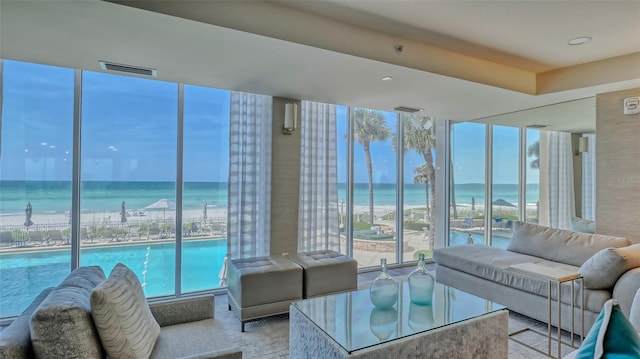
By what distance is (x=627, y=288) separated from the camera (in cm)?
251

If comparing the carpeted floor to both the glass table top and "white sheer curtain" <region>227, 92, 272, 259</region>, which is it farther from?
"white sheer curtain" <region>227, 92, 272, 259</region>

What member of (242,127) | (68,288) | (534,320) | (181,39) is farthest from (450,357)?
(242,127)

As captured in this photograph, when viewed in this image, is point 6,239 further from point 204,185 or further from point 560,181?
point 560,181

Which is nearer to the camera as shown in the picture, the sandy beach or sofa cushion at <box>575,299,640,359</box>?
sofa cushion at <box>575,299,640,359</box>

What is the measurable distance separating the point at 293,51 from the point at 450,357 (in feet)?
7.76

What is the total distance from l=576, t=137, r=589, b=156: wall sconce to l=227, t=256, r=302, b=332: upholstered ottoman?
376cm

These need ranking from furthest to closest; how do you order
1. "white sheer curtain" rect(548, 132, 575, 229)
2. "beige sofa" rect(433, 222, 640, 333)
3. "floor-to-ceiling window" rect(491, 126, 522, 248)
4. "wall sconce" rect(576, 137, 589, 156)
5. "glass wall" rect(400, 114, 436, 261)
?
"glass wall" rect(400, 114, 436, 261)
"floor-to-ceiling window" rect(491, 126, 522, 248)
"white sheer curtain" rect(548, 132, 575, 229)
"wall sconce" rect(576, 137, 589, 156)
"beige sofa" rect(433, 222, 640, 333)

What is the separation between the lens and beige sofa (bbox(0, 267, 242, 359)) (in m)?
1.30

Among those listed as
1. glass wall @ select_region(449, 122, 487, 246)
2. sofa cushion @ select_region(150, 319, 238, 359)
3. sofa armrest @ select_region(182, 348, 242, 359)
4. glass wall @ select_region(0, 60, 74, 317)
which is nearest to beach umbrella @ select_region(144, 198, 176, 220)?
glass wall @ select_region(0, 60, 74, 317)

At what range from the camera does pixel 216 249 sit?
407cm

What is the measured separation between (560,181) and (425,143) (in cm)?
195

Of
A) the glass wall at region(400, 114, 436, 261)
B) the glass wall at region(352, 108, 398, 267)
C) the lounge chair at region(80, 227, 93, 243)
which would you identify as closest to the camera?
the lounge chair at region(80, 227, 93, 243)

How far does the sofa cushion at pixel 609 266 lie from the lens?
2570 mm

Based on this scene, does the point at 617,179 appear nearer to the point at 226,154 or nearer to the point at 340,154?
the point at 340,154
